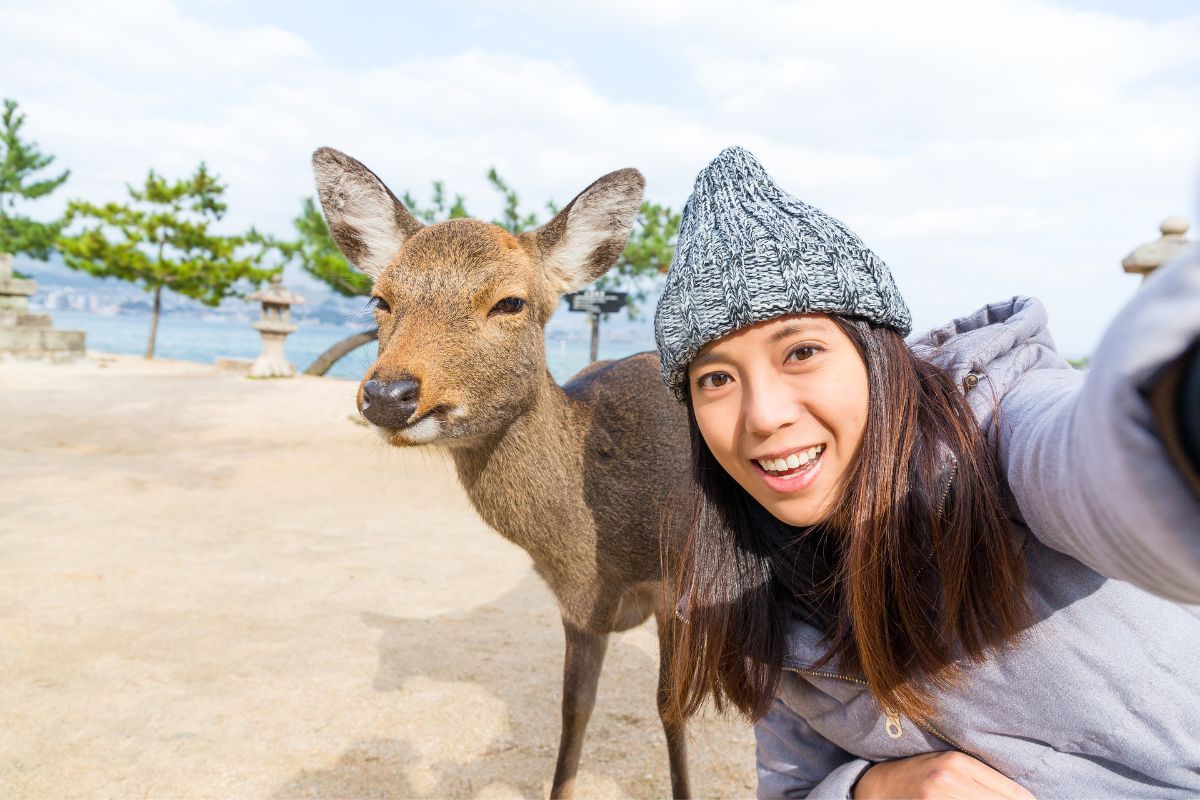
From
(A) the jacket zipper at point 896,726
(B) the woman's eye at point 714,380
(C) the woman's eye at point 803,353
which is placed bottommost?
(A) the jacket zipper at point 896,726

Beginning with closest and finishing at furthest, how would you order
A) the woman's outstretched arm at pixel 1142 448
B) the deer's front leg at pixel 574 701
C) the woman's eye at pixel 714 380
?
1. the woman's outstretched arm at pixel 1142 448
2. the woman's eye at pixel 714 380
3. the deer's front leg at pixel 574 701

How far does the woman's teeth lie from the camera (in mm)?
1569

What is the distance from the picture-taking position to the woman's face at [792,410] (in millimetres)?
1535

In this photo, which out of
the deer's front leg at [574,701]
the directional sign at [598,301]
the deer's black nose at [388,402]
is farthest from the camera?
the directional sign at [598,301]

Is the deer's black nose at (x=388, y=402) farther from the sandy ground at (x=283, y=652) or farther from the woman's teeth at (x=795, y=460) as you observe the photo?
the woman's teeth at (x=795, y=460)

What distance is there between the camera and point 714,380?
5.63 feet

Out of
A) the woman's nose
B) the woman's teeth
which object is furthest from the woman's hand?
the woman's nose

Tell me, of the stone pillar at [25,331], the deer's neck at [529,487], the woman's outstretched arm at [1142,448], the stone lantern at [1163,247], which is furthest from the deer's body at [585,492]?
the stone pillar at [25,331]

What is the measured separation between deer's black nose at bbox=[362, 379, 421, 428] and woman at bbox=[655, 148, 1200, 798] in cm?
87

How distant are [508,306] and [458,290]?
195 millimetres

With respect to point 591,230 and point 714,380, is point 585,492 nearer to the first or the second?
point 591,230

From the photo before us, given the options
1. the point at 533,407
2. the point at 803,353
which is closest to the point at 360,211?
the point at 533,407

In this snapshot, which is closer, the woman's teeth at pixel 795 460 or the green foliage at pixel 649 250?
the woman's teeth at pixel 795 460

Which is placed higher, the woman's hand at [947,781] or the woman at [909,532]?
the woman at [909,532]
